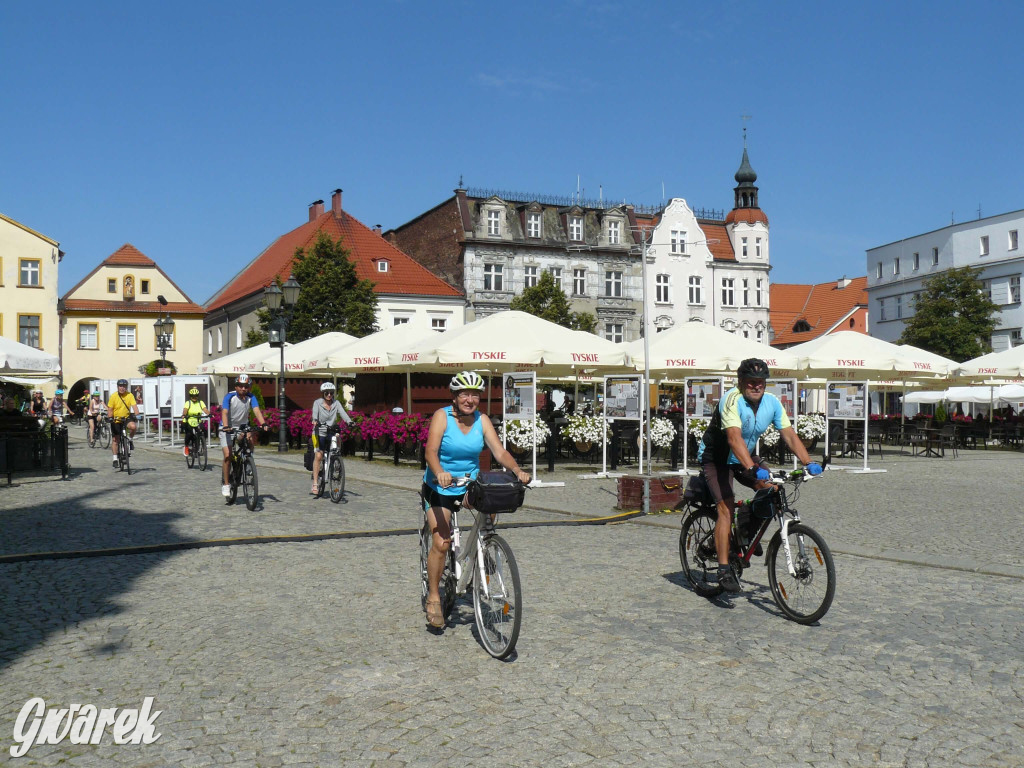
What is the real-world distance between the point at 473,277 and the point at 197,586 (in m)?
51.9

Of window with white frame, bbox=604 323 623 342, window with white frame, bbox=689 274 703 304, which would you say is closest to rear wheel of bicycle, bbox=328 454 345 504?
window with white frame, bbox=604 323 623 342

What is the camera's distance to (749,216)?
222ft

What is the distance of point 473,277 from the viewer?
2350 inches

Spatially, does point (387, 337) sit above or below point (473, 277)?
below

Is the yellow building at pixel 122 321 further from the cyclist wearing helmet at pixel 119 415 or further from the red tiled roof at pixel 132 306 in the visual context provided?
the cyclist wearing helmet at pixel 119 415

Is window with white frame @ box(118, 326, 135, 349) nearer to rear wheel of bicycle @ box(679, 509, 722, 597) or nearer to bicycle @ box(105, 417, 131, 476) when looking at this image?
bicycle @ box(105, 417, 131, 476)

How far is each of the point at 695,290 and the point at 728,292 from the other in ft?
7.69

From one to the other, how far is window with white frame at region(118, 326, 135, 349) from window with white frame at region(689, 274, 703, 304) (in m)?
35.9

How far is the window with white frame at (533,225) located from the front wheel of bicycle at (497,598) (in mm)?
55328

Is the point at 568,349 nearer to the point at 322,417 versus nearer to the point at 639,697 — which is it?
the point at 322,417

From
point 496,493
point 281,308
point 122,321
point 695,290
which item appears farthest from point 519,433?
Answer: point 122,321

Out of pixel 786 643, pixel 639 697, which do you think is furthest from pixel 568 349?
pixel 639 697

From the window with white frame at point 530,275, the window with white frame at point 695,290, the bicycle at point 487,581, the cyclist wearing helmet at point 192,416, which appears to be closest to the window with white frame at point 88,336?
the window with white frame at point 530,275

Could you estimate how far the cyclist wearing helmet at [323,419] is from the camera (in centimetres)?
1489
